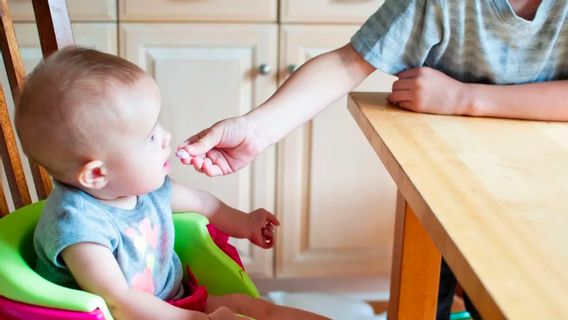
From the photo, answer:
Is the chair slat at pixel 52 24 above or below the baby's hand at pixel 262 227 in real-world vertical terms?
above

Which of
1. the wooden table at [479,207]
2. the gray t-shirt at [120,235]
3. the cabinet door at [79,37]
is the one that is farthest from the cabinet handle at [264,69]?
the gray t-shirt at [120,235]

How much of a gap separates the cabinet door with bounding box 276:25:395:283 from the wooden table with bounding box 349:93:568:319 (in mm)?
636

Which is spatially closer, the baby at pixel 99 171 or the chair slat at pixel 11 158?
the baby at pixel 99 171

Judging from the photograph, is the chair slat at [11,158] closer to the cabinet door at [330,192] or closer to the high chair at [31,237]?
the high chair at [31,237]

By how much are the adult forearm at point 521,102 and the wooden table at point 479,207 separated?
13 millimetres

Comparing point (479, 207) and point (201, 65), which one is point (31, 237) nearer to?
point (479, 207)

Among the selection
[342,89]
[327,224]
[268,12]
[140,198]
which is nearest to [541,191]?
[342,89]

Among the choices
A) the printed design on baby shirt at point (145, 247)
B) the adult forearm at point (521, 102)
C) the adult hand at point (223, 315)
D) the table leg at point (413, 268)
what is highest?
the adult forearm at point (521, 102)

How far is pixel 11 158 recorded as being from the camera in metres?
0.91

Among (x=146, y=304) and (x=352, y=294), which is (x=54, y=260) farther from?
(x=352, y=294)

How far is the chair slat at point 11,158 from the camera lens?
89cm

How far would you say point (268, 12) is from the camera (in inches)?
63.0

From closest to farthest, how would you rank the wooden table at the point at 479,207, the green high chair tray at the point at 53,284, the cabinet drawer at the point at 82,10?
the wooden table at the point at 479,207
the green high chair tray at the point at 53,284
the cabinet drawer at the point at 82,10

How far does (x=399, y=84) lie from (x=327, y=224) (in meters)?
0.88
